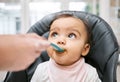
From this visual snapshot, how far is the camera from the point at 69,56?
0.86m

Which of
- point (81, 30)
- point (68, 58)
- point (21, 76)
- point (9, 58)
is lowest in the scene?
point (21, 76)

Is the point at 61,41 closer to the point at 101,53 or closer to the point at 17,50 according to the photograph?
the point at 101,53

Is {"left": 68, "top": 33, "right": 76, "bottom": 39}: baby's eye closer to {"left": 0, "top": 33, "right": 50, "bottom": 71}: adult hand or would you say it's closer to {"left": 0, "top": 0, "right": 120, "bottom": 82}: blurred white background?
{"left": 0, "top": 33, "right": 50, "bottom": 71}: adult hand

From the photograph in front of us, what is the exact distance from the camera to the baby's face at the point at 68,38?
840 mm

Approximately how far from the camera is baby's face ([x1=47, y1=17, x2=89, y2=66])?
84 cm

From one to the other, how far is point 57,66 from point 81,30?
0.20 metres

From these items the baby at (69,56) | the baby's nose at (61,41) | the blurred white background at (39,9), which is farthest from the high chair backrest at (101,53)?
the blurred white background at (39,9)

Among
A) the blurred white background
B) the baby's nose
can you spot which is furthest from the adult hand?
the blurred white background

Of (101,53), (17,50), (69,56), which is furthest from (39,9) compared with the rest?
(17,50)

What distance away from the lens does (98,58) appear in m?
1.06

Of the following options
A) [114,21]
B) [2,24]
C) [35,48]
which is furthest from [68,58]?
[2,24]

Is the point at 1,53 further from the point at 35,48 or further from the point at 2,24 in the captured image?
the point at 2,24

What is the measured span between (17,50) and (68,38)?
696 mm

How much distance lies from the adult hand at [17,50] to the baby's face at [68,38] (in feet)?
2.09
